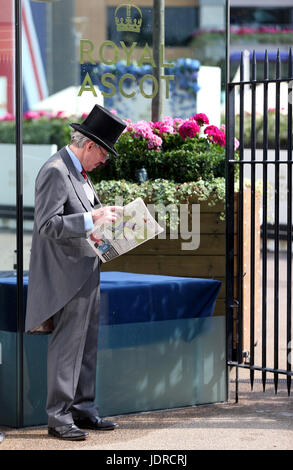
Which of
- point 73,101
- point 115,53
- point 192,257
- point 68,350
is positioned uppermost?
point 115,53

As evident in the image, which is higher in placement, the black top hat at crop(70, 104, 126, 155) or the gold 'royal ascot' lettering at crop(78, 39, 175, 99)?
the gold 'royal ascot' lettering at crop(78, 39, 175, 99)

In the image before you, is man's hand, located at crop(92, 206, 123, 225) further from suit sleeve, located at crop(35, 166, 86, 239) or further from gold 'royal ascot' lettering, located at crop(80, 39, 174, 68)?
gold 'royal ascot' lettering, located at crop(80, 39, 174, 68)

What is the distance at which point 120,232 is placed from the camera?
4.41m

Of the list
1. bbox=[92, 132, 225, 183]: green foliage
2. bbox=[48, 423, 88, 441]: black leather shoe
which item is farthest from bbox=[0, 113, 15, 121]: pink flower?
bbox=[48, 423, 88, 441]: black leather shoe

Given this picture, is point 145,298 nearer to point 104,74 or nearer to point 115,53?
point 104,74

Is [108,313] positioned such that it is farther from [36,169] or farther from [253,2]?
[253,2]

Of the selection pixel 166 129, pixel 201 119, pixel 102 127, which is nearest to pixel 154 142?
pixel 166 129

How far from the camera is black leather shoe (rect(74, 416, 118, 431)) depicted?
4.74 metres

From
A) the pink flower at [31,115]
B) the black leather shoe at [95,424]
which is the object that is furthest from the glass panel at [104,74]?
the black leather shoe at [95,424]

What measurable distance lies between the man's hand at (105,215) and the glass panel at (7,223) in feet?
1.96

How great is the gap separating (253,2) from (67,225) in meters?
30.3

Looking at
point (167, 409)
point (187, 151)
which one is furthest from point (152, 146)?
point (167, 409)

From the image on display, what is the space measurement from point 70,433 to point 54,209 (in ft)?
3.87

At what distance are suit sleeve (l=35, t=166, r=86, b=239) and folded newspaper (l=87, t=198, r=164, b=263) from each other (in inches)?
3.8
